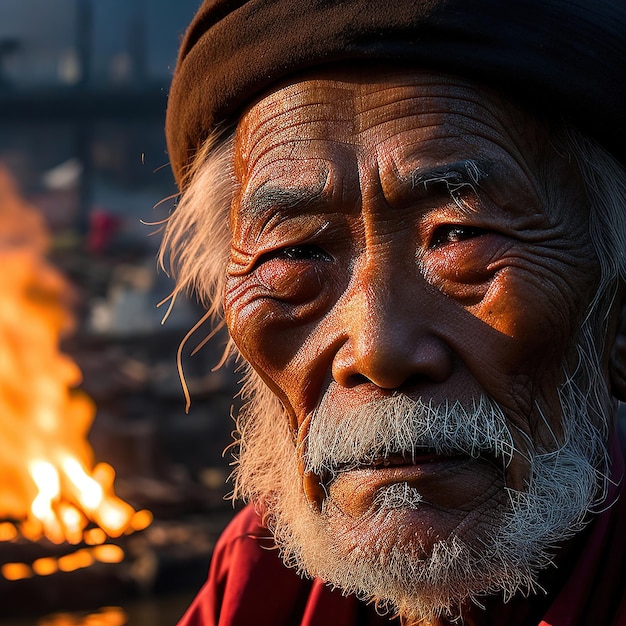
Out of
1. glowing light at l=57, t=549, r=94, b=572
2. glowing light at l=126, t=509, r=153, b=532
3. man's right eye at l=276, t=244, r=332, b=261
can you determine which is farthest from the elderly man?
glowing light at l=126, t=509, r=153, b=532

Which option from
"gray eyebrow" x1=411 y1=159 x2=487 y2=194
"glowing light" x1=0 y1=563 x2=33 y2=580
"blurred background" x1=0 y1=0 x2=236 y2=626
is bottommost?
"gray eyebrow" x1=411 y1=159 x2=487 y2=194

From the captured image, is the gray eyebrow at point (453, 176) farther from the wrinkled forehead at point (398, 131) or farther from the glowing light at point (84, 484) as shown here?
the glowing light at point (84, 484)

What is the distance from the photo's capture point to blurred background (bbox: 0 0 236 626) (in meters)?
8.98

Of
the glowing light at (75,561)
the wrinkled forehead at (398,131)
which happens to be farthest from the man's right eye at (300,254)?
the glowing light at (75,561)

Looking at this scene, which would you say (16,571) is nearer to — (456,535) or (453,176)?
(456,535)

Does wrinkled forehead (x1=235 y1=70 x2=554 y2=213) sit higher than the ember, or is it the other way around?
the ember

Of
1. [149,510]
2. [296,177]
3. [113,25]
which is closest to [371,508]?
[296,177]

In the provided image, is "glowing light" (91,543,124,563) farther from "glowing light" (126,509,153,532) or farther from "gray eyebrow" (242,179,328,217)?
"gray eyebrow" (242,179,328,217)

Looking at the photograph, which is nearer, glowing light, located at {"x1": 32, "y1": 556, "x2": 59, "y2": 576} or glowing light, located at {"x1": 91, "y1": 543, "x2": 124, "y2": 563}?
glowing light, located at {"x1": 32, "y1": 556, "x2": 59, "y2": 576}

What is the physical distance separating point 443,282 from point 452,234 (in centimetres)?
10

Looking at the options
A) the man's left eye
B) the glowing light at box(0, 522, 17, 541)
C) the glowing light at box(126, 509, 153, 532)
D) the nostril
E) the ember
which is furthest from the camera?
the glowing light at box(126, 509, 153, 532)

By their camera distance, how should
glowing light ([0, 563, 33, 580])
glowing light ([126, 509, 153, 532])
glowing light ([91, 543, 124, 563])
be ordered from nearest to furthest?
glowing light ([0, 563, 33, 580]), glowing light ([91, 543, 124, 563]), glowing light ([126, 509, 153, 532])

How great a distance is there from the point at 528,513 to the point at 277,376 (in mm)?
573

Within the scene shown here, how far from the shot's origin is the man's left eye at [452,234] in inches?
68.5
